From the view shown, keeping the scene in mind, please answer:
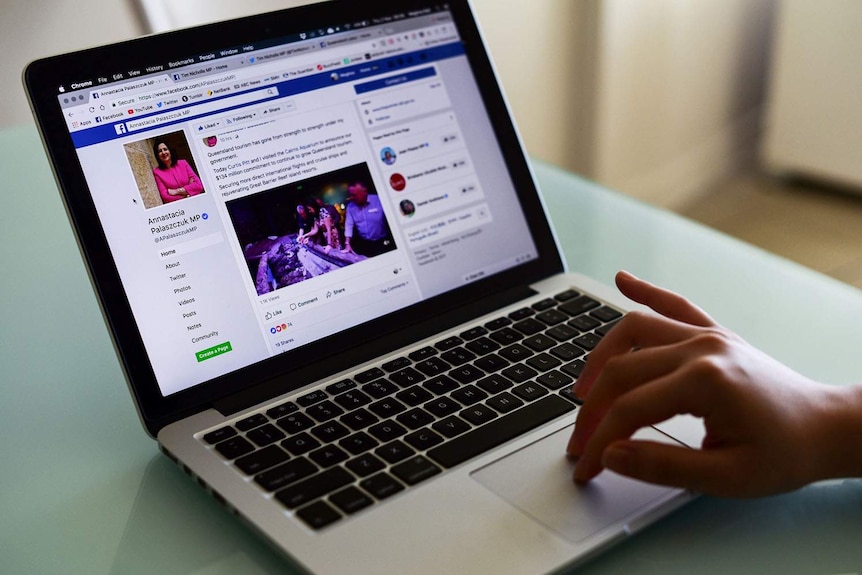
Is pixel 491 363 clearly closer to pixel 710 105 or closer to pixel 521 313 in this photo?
pixel 521 313

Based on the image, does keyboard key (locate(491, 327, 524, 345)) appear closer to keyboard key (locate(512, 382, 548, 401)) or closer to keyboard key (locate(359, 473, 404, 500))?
keyboard key (locate(512, 382, 548, 401))

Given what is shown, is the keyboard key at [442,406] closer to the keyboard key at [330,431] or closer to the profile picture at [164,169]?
the keyboard key at [330,431]

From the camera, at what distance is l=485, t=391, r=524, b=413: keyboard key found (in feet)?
2.10

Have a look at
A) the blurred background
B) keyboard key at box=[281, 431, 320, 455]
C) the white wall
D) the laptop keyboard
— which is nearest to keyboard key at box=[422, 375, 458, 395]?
the laptop keyboard

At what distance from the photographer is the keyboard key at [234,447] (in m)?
0.59

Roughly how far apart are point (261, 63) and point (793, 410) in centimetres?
48

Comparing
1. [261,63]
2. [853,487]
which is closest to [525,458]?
[853,487]

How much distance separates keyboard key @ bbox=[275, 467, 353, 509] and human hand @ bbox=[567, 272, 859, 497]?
0.49 feet

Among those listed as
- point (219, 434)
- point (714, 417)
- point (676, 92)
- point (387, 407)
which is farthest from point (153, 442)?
point (676, 92)

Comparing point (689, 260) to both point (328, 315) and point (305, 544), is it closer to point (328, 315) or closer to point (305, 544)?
point (328, 315)

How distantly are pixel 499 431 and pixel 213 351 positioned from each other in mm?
220

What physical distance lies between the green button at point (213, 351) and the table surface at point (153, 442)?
0.24 ft

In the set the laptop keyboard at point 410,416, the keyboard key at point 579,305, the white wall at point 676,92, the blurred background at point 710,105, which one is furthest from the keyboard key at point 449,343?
the white wall at point 676,92

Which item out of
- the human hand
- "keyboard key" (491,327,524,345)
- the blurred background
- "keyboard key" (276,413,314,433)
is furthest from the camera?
the blurred background
